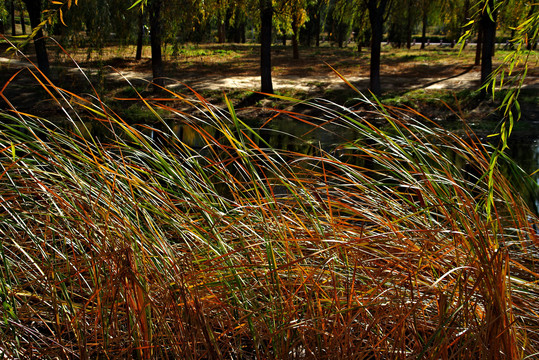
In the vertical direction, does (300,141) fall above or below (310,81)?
below

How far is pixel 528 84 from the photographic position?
11.9 meters

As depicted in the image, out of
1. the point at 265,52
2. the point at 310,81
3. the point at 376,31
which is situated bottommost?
the point at 310,81

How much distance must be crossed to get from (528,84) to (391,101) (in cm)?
388

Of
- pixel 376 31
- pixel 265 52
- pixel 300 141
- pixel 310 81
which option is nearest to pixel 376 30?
pixel 376 31

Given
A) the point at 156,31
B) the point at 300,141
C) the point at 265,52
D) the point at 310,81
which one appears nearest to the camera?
the point at 300,141

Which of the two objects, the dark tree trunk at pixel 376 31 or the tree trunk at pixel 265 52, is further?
the tree trunk at pixel 265 52

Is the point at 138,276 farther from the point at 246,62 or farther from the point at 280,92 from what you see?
the point at 246,62

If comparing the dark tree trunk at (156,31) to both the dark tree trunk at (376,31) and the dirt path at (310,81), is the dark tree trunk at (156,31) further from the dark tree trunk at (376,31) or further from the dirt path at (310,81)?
the dark tree trunk at (376,31)

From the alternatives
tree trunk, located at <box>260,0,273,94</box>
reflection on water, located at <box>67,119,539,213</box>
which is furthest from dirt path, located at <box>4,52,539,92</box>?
reflection on water, located at <box>67,119,539,213</box>

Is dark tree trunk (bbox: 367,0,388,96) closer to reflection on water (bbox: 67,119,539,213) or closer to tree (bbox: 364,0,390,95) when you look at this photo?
tree (bbox: 364,0,390,95)

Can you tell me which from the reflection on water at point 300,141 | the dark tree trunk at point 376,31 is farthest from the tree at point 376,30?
the reflection on water at point 300,141

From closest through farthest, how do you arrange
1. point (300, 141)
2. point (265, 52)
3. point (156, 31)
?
point (300, 141) → point (156, 31) → point (265, 52)

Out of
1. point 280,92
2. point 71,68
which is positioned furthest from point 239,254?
point 71,68

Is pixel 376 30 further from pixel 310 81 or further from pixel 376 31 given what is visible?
pixel 310 81
